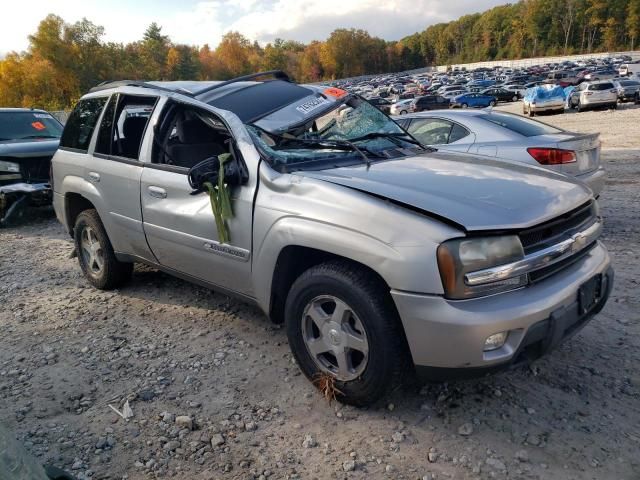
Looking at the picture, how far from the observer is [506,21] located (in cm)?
12631

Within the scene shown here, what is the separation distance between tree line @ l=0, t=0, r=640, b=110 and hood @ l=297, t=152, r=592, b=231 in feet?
147

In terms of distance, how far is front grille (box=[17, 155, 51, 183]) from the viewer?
8.23 m

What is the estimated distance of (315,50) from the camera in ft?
460

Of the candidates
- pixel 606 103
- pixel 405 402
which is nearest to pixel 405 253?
pixel 405 402

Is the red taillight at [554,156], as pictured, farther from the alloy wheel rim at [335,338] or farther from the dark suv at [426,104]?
the dark suv at [426,104]

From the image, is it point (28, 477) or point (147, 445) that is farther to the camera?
point (147, 445)

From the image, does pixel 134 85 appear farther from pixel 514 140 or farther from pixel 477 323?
pixel 514 140

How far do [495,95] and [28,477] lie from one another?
44.6 metres

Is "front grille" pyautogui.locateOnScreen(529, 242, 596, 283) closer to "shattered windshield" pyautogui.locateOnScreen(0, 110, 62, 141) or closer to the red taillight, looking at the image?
the red taillight

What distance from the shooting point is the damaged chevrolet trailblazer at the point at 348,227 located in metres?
2.44

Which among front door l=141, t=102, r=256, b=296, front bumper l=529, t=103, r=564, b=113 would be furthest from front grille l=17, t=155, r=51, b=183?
front bumper l=529, t=103, r=564, b=113

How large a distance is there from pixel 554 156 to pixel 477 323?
3.90 metres

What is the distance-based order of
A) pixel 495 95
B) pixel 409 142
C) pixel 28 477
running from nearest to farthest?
pixel 28 477 → pixel 409 142 → pixel 495 95

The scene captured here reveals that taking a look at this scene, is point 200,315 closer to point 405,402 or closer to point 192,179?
point 192,179
